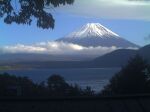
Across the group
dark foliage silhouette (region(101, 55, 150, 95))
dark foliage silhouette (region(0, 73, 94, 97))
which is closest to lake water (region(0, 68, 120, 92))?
dark foliage silhouette (region(101, 55, 150, 95))

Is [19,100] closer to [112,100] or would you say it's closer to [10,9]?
[112,100]

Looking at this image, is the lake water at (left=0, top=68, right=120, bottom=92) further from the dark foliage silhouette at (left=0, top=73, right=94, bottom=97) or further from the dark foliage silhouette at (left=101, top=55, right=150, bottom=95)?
the dark foliage silhouette at (left=0, top=73, right=94, bottom=97)

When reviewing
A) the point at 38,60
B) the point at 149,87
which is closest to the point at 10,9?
the point at 149,87

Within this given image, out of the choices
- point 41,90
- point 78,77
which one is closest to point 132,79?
point 41,90

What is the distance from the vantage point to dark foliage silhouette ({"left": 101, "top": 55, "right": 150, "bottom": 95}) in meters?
46.5

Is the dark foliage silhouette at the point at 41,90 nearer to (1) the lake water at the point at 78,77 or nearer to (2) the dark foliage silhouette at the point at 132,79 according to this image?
(2) the dark foliage silhouette at the point at 132,79

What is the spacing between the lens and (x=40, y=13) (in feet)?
41.8

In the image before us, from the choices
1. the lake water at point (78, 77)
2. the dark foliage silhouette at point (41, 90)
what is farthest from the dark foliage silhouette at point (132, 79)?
the dark foliage silhouette at point (41, 90)

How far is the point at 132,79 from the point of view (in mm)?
49188

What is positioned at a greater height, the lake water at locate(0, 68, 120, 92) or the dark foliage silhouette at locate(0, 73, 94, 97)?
the lake water at locate(0, 68, 120, 92)

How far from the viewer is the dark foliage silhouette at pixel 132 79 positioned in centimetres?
4650

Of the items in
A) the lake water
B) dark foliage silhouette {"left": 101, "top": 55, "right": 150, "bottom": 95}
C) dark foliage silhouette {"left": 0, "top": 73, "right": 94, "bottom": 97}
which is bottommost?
dark foliage silhouette {"left": 0, "top": 73, "right": 94, "bottom": 97}

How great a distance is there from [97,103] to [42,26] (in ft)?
12.3

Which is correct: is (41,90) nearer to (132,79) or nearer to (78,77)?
(132,79)
